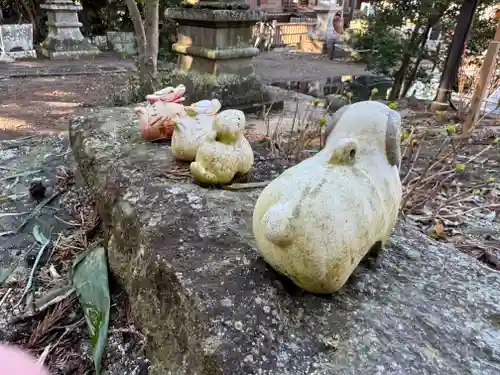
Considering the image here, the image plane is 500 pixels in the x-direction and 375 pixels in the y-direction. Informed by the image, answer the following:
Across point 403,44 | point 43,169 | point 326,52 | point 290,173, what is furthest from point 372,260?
point 326,52

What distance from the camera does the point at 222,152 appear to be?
72.2 inches

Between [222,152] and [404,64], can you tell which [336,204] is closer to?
[222,152]

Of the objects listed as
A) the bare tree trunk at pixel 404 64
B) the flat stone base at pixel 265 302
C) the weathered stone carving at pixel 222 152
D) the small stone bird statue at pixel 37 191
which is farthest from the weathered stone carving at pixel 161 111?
the bare tree trunk at pixel 404 64

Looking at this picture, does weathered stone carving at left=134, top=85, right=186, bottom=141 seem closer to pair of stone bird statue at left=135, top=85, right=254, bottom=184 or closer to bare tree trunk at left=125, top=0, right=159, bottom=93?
pair of stone bird statue at left=135, top=85, right=254, bottom=184

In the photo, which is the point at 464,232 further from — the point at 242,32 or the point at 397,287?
the point at 242,32

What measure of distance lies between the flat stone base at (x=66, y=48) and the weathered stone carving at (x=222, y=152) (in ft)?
27.2

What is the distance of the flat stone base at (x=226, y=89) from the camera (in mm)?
4137

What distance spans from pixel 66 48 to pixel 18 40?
0.92 metres

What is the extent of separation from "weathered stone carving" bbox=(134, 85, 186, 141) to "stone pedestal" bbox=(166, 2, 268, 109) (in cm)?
180

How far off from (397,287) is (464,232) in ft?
4.50

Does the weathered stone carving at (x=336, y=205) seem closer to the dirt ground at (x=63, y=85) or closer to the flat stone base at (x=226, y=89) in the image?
the flat stone base at (x=226, y=89)

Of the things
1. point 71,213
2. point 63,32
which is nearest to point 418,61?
point 71,213

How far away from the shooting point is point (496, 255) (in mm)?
2236

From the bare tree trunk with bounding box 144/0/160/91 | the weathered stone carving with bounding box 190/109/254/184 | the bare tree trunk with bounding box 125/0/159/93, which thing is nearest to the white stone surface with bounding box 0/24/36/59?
the bare tree trunk with bounding box 125/0/159/93
